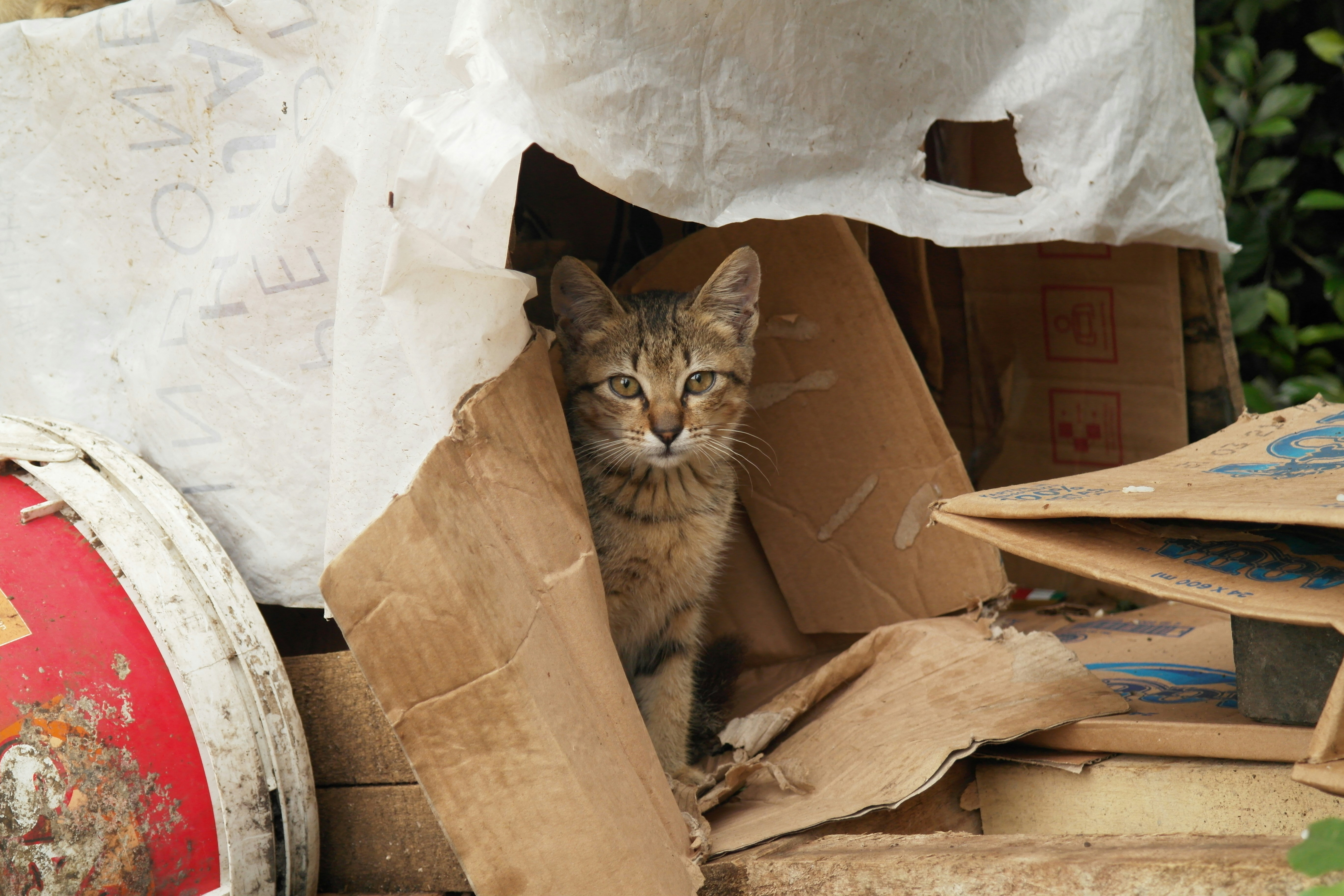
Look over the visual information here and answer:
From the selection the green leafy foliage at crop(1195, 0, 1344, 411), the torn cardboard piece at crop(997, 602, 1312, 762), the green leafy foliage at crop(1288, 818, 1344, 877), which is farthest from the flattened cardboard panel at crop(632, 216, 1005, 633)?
the green leafy foliage at crop(1195, 0, 1344, 411)

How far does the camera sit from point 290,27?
158 cm

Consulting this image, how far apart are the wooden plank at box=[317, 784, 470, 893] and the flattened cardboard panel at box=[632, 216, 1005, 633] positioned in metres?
1.06

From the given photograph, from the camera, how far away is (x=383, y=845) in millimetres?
1684

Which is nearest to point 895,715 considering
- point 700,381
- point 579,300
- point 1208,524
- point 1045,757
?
point 1045,757

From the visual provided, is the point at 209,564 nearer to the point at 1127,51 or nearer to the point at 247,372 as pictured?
the point at 247,372

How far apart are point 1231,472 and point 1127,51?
90 cm

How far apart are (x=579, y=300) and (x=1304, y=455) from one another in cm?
134

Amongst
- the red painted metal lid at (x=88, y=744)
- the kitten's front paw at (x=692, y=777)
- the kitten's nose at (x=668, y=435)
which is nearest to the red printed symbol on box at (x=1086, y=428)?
the kitten's nose at (x=668, y=435)

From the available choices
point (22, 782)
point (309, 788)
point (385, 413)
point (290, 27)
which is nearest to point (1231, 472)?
point (385, 413)

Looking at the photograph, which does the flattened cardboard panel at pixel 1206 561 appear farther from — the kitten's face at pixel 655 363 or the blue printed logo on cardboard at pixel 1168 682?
the kitten's face at pixel 655 363

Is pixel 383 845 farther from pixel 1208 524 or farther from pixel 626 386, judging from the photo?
pixel 1208 524

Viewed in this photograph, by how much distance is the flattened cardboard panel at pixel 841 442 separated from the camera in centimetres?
213

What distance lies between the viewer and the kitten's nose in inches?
77.2

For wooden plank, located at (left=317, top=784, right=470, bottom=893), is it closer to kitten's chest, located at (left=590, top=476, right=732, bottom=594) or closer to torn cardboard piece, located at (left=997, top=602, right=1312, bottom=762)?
kitten's chest, located at (left=590, top=476, right=732, bottom=594)
